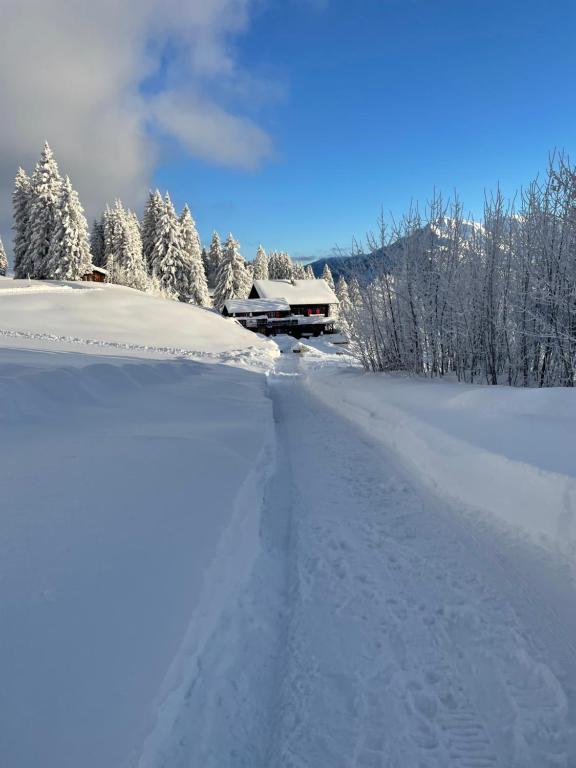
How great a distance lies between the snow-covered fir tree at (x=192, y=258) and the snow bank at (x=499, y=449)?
47.0 meters

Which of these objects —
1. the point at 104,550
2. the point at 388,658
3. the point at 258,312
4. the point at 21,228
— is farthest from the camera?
the point at 258,312

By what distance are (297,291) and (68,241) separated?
3127 cm

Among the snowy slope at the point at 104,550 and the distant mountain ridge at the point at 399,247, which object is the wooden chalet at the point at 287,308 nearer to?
the distant mountain ridge at the point at 399,247

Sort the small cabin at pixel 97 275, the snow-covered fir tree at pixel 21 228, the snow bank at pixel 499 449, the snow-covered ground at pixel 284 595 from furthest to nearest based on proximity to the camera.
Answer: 1. the small cabin at pixel 97 275
2. the snow-covered fir tree at pixel 21 228
3. the snow bank at pixel 499 449
4. the snow-covered ground at pixel 284 595

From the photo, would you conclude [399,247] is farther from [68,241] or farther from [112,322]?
[68,241]

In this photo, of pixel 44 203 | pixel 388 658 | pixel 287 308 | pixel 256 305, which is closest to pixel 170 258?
A: pixel 256 305

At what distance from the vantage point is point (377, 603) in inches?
131

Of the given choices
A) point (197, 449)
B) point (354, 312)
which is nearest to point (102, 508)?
point (197, 449)

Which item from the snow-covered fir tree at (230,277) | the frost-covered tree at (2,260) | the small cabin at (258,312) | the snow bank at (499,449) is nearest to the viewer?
the snow bank at (499,449)

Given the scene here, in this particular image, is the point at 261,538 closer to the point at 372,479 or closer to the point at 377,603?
the point at 377,603

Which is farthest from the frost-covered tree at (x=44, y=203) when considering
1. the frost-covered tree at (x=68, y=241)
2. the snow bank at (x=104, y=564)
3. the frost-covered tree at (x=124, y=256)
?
the snow bank at (x=104, y=564)

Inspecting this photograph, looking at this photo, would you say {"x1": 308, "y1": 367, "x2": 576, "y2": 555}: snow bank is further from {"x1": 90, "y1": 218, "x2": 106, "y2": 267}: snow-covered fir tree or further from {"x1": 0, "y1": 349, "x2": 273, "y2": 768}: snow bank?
{"x1": 90, "y1": 218, "x2": 106, "y2": 267}: snow-covered fir tree

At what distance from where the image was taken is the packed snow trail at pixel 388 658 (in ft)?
7.16

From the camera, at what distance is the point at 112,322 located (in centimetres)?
3020
